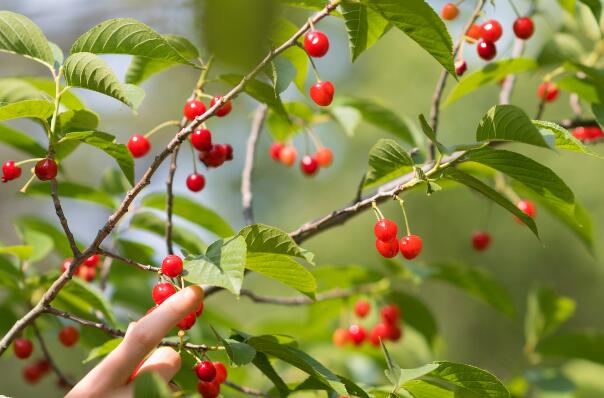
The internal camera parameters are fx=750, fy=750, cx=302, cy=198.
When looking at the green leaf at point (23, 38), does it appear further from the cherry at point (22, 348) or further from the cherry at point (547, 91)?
the cherry at point (547, 91)

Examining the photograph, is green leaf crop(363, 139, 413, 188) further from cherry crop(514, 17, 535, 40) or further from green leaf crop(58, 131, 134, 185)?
cherry crop(514, 17, 535, 40)

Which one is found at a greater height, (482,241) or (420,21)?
(420,21)

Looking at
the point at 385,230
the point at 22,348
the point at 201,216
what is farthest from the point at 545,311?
the point at 22,348

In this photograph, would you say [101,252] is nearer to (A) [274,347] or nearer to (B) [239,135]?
(A) [274,347]

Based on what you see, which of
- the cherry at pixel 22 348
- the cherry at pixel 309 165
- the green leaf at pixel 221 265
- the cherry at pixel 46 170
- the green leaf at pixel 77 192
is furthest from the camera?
the cherry at pixel 309 165

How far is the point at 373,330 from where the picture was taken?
96.6 inches

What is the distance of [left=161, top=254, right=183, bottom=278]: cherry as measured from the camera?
38.7 inches

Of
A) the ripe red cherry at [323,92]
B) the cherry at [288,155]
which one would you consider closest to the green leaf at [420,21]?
the ripe red cherry at [323,92]

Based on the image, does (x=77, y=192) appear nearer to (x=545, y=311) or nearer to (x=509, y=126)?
(x=509, y=126)

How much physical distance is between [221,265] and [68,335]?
0.92 metres

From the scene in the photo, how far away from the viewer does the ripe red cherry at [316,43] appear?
116 centimetres

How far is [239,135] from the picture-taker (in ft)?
33.7

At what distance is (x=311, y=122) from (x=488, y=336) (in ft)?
32.9

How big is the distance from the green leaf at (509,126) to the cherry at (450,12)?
797 mm
